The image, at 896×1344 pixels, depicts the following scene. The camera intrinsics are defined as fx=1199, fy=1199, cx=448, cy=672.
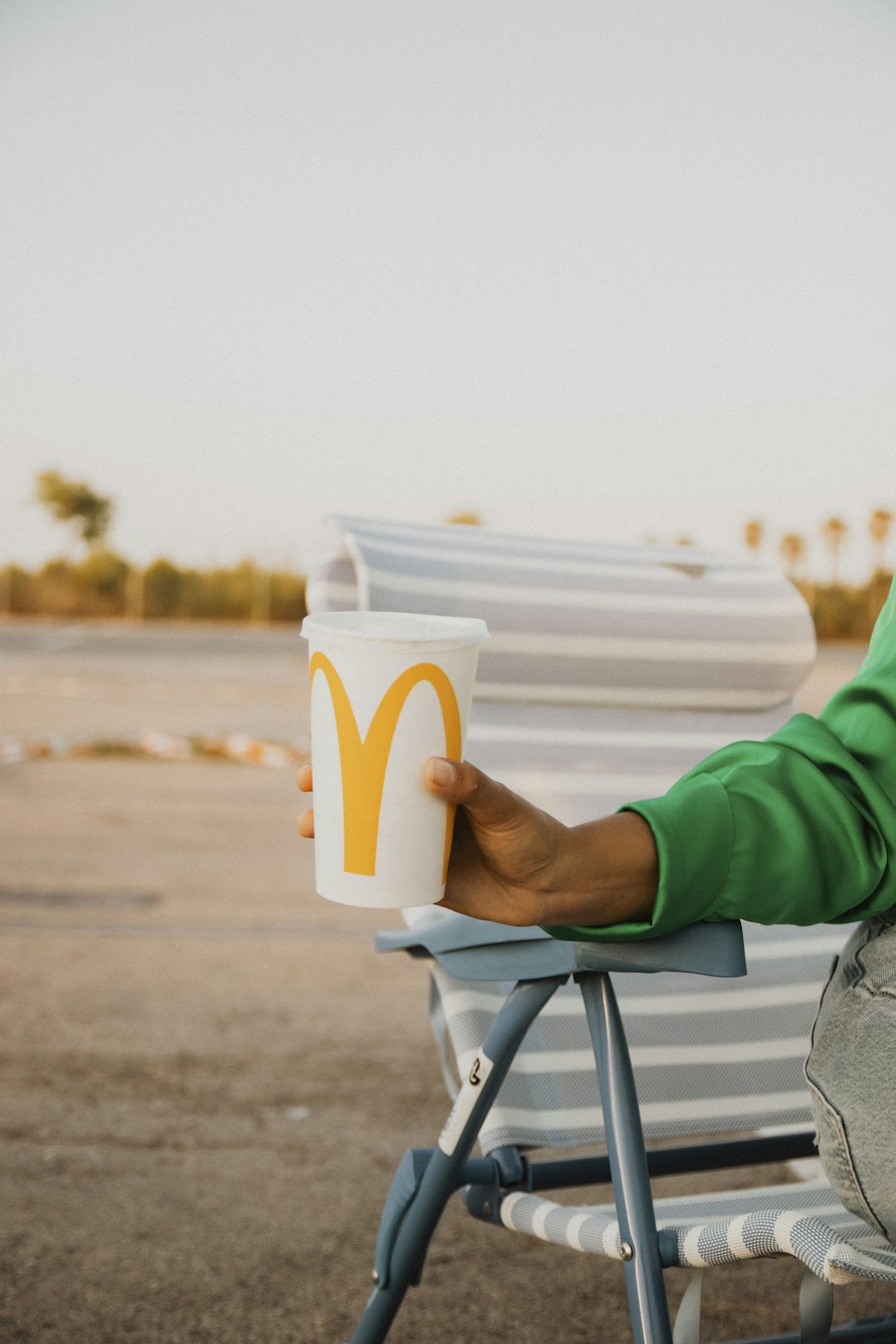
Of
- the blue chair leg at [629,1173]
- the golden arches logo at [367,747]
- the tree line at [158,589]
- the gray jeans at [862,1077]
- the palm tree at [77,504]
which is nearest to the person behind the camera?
the golden arches logo at [367,747]

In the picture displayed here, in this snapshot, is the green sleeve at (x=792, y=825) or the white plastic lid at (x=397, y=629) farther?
the green sleeve at (x=792, y=825)

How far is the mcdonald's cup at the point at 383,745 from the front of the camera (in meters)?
0.88

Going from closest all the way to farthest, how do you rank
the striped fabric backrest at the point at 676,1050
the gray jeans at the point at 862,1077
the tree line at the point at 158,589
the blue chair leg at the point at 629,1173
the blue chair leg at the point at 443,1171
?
the gray jeans at the point at 862,1077 < the blue chair leg at the point at 629,1173 < the blue chair leg at the point at 443,1171 < the striped fabric backrest at the point at 676,1050 < the tree line at the point at 158,589

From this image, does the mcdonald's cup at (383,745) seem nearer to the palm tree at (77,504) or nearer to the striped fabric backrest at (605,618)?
the striped fabric backrest at (605,618)

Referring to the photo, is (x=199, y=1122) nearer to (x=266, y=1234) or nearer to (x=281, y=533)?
(x=266, y=1234)

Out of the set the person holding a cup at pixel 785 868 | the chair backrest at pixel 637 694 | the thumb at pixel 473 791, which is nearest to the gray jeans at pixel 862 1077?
the person holding a cup at pixel 785 868

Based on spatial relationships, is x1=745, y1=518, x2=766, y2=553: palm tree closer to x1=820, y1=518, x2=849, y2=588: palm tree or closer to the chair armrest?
x1=820, y1=518, x2=849, y2=588: palm tree

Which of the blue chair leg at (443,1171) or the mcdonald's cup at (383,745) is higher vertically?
the mcdonald's cup at (383,745)

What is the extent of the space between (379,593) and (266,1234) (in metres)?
1.25

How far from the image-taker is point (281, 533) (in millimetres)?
39406

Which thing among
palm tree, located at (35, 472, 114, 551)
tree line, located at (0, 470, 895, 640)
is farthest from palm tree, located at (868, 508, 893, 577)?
palm tree, located at (35, 472, 114, 551)

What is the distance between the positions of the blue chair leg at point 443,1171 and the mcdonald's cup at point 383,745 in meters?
0.51

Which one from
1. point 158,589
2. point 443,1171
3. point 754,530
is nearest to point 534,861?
point 443,1171

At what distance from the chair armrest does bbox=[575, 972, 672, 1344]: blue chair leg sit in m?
0.06
